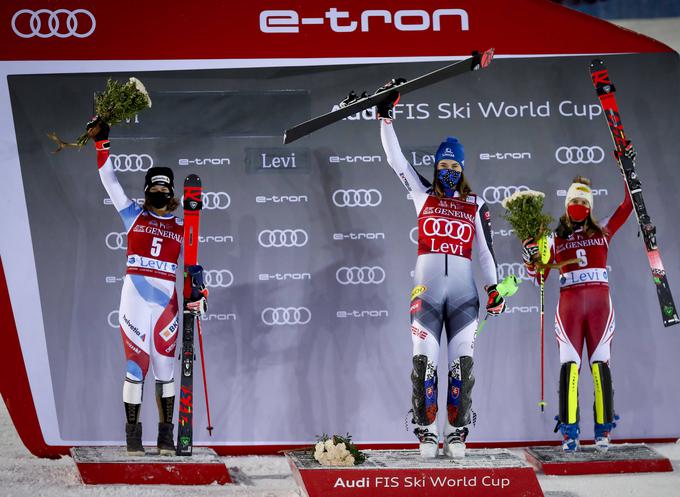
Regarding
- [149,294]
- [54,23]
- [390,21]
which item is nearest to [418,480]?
[149,294]

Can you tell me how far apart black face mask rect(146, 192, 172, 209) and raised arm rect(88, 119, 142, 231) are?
86 mm

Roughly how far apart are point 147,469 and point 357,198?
207 centimetres

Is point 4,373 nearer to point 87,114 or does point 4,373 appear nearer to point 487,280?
point 87,114

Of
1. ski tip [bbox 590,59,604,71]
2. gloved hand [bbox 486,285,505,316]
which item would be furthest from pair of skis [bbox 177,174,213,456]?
ski tip [bbox 590,59,604,71]

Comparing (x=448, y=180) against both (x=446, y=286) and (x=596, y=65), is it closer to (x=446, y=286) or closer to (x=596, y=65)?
(x=446, y=286)

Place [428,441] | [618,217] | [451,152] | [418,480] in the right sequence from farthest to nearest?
[618,217]
[451,152]
[428,441]
[418,480]

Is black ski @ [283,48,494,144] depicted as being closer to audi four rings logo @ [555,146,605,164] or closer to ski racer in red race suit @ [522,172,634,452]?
ski racer in red race suit @ [522,172,634,452]

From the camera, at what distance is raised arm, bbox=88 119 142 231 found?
5184mm

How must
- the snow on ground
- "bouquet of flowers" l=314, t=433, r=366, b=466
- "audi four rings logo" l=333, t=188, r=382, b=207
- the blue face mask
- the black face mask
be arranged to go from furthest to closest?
"audi four rings logo" l=333, t=188, r=382, b=207 < the black face mask < the blue face mask < the snow on ground < "bouquet of flowers" l=314, t=433, r=366, b=466

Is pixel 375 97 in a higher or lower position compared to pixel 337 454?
higher

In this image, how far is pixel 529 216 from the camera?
5.25m

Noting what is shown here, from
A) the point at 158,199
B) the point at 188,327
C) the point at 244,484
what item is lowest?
the point at 244,484

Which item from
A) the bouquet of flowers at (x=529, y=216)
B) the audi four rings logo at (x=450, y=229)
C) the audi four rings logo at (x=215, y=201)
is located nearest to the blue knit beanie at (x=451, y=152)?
the audi four rings logo at (x=450, y=229)

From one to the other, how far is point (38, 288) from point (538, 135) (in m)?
3.20
